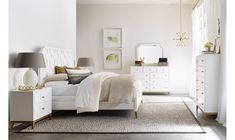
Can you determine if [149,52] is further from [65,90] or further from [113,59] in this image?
[65,90]

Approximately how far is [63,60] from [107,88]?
231 centimetres

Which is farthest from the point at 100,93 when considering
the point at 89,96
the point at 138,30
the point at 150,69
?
the point at 138,30

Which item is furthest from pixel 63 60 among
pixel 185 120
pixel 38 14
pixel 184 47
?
pixel 184 47

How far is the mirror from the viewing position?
364 inches

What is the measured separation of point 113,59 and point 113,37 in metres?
0.74

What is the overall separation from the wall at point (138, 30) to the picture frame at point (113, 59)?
142 mm

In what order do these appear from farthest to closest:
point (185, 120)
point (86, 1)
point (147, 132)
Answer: point (86, 1) < point (185, 120) < point (147, 132)

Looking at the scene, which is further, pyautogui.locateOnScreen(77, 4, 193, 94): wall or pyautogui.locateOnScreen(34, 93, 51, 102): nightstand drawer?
pyautogui.locateOnScreen(77, 4, 193, 94): wall

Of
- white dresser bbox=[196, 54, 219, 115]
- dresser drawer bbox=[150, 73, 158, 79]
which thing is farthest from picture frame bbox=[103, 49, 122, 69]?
white dresser bbox=[196, 54, 219, 115]

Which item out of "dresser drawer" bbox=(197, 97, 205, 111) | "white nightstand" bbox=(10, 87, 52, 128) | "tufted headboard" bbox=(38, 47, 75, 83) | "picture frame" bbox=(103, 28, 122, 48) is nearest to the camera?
"white nightstand" bbox=(10, 87, 52, 128)

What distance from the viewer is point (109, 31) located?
930cm

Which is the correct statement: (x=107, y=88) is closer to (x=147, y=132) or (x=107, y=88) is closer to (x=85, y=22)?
(x=147, y=132)

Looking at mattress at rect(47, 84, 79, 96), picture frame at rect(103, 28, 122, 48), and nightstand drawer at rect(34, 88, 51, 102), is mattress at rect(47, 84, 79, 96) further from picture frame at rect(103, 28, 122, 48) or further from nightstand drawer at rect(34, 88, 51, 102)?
picture frame at rect(103, 28, 122, 48)

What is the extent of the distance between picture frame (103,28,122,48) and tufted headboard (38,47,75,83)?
7.26 ft
